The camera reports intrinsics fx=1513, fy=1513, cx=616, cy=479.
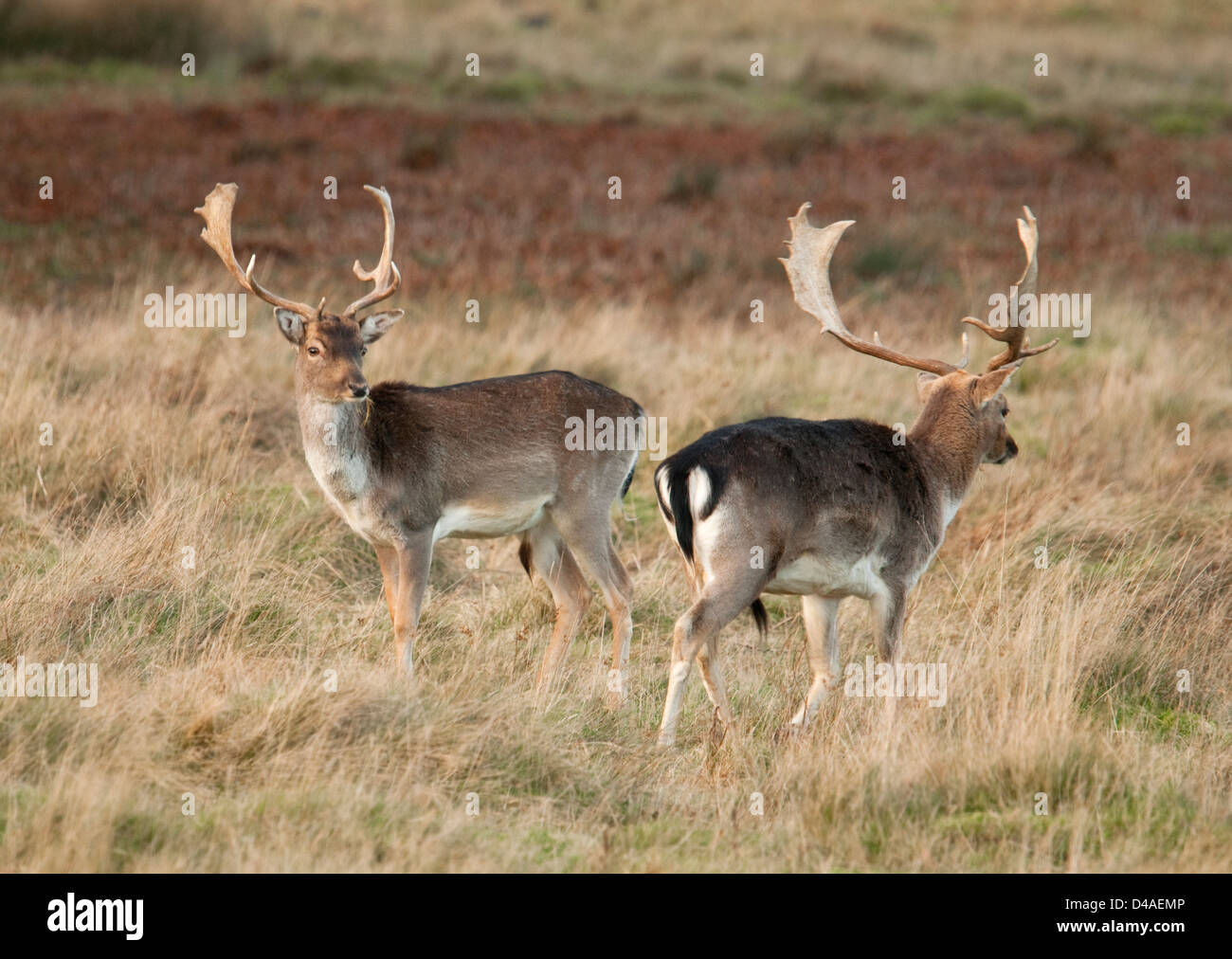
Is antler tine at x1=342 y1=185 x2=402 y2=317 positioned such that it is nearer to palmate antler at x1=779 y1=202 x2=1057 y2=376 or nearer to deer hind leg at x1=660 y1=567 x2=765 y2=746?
palmate antler at x1=779 y1=202 x2=1057 y2=376

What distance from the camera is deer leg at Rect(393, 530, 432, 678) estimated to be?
6445mm

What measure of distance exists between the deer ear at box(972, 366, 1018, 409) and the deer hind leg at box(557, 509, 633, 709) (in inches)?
69.6

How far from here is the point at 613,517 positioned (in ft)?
28.9

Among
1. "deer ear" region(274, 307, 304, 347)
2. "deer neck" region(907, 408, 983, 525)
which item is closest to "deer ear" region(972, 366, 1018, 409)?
"deer neck" region(907, 408, 983, 525)

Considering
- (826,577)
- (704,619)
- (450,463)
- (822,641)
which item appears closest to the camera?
(704,619)

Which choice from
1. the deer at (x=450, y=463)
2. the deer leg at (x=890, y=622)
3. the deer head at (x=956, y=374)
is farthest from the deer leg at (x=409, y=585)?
the deer head at (x=956, y=374)

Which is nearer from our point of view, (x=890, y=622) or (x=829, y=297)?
(x=890, y=622)

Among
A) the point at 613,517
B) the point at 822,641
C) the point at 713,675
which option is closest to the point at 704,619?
the point at 713,675

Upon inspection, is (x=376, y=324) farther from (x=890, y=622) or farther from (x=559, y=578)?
(x=890, y=622)

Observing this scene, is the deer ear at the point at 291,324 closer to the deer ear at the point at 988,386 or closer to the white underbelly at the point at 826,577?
the white underbelly at the point at 826,577

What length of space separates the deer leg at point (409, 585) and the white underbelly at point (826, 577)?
5.03 ft

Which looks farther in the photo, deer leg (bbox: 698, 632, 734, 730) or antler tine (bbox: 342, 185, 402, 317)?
antler tine (bbox: 342, 185, 402, 317)

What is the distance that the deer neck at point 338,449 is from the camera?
256 inches

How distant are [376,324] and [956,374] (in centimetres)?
265
